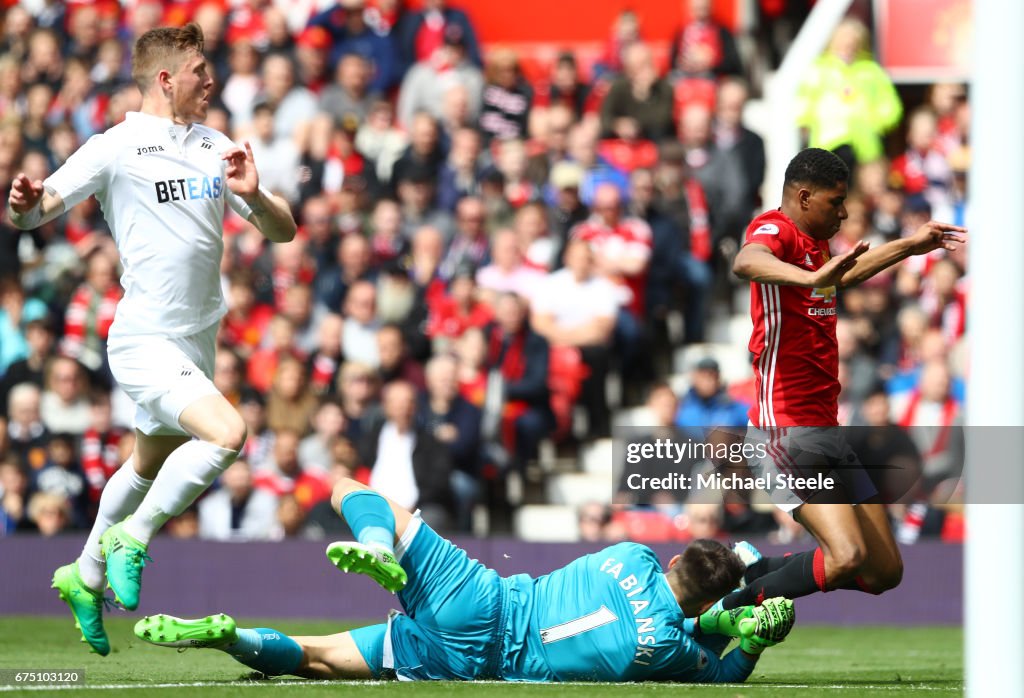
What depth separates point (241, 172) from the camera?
7156mm

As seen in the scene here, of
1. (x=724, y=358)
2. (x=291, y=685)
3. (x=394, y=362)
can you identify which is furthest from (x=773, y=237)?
(x=724, y=358)

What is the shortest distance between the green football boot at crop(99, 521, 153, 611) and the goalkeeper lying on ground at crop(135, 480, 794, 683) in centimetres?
47

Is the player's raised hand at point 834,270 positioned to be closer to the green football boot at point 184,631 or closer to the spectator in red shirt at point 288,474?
the green football boot at point 184,631

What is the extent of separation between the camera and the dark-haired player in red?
24.4ft

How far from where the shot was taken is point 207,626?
648 cm

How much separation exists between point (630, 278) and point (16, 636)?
5484 millimetres

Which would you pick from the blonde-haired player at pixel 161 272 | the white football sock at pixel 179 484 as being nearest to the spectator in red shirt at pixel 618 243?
the blonde-haired player at pixel 161 272

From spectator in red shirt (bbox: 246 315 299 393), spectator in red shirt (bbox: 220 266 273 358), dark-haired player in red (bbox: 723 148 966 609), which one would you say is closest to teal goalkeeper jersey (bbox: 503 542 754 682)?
dark-haired player in red (bbox: 723 148 966 609)

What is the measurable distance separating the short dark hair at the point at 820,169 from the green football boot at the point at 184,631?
127 inches

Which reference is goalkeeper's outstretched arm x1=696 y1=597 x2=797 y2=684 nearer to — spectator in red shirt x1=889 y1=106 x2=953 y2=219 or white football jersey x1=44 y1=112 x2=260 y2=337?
white football jersey x1=44 y1=112 x2=260 y2=337

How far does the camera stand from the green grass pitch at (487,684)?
21.1 ft

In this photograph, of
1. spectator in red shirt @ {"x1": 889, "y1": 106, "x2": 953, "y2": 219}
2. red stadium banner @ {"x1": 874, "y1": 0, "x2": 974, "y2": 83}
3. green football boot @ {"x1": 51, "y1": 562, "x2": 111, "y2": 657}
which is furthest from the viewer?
red stadium banner @ {"x1": 874, "y1": 0, "x2": 974, "y2": 83}

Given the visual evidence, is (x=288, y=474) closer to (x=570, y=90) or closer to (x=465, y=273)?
(x=465, y=273)

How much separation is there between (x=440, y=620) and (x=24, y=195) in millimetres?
2468
